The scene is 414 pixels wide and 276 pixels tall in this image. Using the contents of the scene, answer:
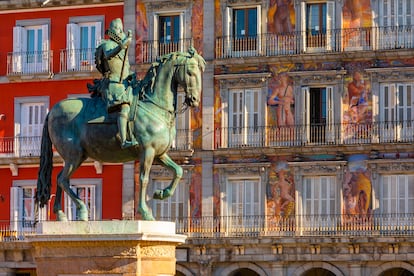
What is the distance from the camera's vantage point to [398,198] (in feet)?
148

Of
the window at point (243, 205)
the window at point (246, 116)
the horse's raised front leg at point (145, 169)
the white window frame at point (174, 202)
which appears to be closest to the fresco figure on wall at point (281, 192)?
the window at point (243, 205)

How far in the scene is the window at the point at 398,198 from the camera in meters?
45.2

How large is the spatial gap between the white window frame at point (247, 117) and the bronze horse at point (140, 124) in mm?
27154

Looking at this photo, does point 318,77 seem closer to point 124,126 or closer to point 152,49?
point 152,49

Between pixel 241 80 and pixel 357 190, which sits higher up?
pixel 241 80

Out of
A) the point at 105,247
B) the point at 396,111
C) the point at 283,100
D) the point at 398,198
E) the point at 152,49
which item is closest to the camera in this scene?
the point at 105,247

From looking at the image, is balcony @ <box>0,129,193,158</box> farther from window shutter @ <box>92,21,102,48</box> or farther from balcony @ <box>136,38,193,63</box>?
balcony @ <box>136,38,193,63</box>

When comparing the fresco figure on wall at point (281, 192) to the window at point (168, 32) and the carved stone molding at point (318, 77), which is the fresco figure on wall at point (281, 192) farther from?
the window at point (168, 32)

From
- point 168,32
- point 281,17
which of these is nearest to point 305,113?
point 281,17

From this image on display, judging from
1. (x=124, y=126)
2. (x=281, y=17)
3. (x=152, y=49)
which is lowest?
(x=124, y=126)

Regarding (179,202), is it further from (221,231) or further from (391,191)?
(391,191)

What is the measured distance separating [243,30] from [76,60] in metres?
6.68

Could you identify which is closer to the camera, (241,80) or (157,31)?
(241,80)

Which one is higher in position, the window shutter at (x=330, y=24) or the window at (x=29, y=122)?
the window shutter at (x=330, y=24)
